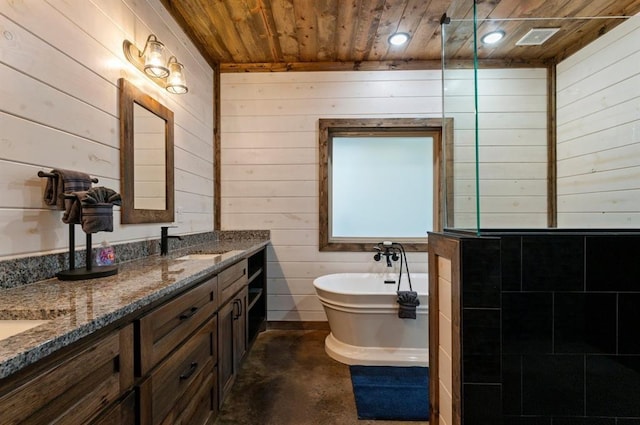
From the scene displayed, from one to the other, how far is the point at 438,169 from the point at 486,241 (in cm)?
227

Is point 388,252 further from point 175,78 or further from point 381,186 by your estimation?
point 175,78

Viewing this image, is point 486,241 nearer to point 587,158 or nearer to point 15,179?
point 15,179

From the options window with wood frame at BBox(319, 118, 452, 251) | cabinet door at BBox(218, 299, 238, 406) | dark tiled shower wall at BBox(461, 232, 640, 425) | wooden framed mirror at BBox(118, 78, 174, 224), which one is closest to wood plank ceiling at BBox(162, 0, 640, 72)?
window with wood frame at BBox(319, 118, 452, 251)

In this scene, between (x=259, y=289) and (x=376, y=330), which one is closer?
(x=376, y=330)

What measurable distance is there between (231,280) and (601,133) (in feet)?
10.0

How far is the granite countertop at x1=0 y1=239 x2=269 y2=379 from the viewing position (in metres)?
0.64

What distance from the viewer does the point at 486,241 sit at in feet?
4.18

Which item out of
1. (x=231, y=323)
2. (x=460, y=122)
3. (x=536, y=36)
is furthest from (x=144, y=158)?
(x=536, y=36)

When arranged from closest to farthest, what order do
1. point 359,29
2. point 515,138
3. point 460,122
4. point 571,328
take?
point 571,328
point 460,122
point 359,29
point 515,138

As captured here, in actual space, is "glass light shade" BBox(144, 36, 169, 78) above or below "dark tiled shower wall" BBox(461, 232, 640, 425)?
above

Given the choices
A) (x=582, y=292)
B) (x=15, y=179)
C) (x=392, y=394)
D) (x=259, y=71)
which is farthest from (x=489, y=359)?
(x=259, y=71)

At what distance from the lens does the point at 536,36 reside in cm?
279

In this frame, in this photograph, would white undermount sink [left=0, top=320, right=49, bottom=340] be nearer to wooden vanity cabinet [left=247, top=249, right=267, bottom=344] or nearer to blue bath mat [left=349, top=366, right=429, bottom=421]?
blue bath mat [left=349, top=366, right=429, bottom=421]

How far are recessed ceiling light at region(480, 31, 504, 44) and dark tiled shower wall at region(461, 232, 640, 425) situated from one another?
6.44 feet
